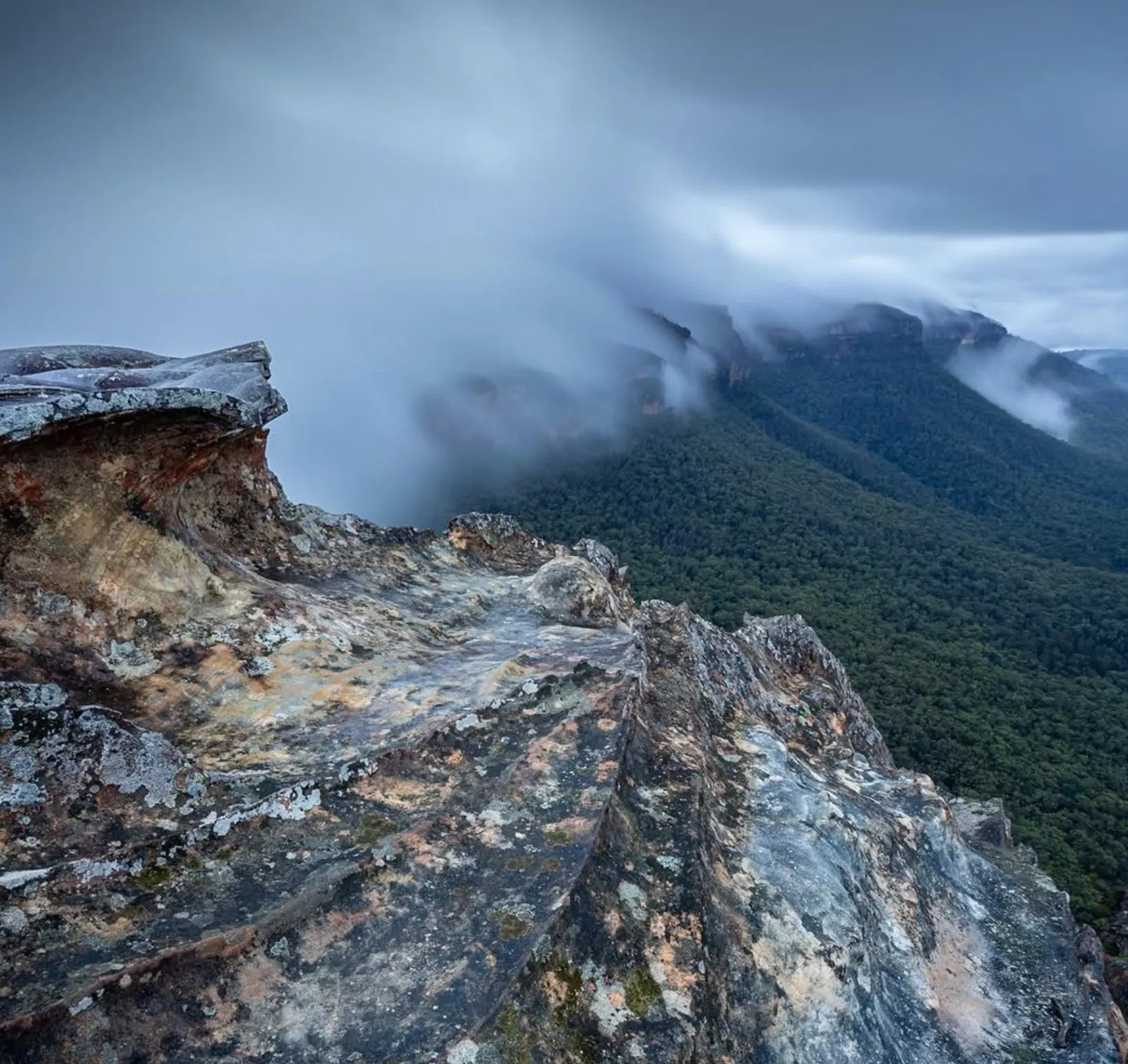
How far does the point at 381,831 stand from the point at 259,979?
3.81 ft

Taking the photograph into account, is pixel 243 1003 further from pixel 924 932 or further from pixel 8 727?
pixel 924 932

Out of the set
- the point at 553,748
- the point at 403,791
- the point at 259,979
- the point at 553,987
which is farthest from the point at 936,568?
the point at 259,979

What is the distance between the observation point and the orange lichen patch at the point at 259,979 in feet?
13.3

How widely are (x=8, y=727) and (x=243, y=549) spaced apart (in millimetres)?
3532

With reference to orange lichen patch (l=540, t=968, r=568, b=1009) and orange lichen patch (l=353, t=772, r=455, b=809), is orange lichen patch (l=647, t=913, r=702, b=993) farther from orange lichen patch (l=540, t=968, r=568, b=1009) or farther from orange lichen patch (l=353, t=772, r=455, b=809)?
orange lichen patch (l=353, t=772, r=455, b=809)

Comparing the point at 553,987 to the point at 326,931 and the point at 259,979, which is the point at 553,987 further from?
the point at 259,979

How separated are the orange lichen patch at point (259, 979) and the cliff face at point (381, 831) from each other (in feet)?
0.05

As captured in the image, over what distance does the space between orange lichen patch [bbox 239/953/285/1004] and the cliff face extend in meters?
0.02

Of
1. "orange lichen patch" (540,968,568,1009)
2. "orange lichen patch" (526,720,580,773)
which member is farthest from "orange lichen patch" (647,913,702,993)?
"orange lichen patch" (526,720,580,773)

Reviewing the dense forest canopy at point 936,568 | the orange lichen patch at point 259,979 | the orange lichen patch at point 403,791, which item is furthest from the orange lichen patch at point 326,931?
the dense forest canopy at point 936,568

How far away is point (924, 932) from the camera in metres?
6.68

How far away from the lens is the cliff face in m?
4.11

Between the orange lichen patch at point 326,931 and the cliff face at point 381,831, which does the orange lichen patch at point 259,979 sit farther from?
the orange lichen patch at point 326,931

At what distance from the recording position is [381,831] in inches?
202
